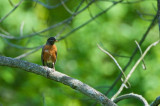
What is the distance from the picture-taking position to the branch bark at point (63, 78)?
410 cm

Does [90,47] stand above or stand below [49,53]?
above

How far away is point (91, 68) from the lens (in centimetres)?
953

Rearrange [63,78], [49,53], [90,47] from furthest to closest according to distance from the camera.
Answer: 1. [90,47]
2. [49,53]
3. [63,78]

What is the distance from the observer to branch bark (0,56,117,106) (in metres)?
4.10

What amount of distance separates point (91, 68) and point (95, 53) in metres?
0.38

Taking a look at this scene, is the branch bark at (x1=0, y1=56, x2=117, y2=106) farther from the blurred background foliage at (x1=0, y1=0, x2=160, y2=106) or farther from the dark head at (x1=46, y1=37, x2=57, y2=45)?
the blurred background foliage at (x1=0, y1=0, x2=160, y2=106)

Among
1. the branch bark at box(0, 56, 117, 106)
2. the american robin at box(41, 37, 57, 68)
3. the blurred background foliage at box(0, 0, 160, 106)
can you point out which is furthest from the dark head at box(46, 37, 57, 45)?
the branch bark at box(0, 56, 117, 106)

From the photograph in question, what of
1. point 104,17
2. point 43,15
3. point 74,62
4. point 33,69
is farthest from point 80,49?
point 33,69

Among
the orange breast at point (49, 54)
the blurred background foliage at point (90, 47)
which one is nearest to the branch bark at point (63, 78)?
the orange breast at point (49, 54)

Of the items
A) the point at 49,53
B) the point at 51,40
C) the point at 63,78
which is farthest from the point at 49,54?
the point at 63,78

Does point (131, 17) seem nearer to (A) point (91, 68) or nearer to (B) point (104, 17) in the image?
(B) point (104, 17)

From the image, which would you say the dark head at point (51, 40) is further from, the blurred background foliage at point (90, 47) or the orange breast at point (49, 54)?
the blurred background foliage at point (90, 47)

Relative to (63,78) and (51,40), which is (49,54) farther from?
(63,78)

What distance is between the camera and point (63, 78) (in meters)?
4.33
